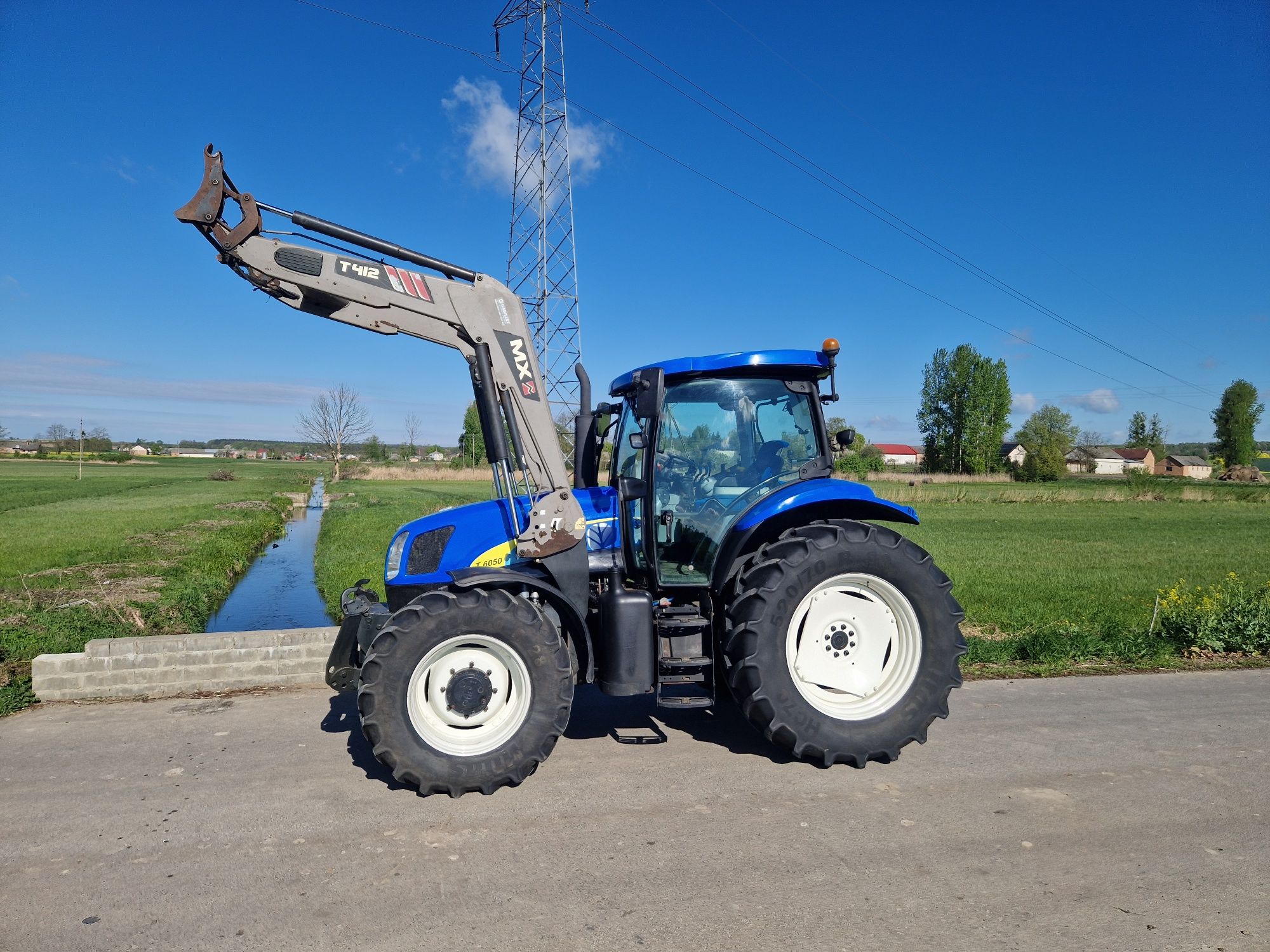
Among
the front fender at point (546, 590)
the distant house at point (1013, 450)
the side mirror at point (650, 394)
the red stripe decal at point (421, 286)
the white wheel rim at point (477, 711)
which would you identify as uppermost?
the distant house at point (1013, 450)

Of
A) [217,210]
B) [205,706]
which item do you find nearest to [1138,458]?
[205,706]

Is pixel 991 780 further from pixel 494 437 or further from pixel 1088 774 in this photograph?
pixel 494 437

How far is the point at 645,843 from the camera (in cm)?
391

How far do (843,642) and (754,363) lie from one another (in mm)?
1928

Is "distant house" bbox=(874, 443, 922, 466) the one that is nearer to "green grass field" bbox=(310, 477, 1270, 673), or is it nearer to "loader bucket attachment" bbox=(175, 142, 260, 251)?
"green grass field" bbox=(310, 477, 1270, 673)

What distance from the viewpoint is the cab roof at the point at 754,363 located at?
5.15 meters

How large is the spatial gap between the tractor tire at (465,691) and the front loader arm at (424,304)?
0.59 metres

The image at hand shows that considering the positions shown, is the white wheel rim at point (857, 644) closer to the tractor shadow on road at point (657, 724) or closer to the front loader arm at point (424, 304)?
the tractor shadow on road at point (657, 724)

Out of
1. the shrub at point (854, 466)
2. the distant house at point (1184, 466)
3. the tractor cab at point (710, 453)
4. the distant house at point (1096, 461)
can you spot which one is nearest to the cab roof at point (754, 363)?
the tractor cab at point (710, 453)

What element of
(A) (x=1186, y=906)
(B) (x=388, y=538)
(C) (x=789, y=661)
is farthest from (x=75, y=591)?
(A) (x=1186, y=906)

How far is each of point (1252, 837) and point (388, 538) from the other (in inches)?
732

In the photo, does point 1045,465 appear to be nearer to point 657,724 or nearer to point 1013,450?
point 1013,450

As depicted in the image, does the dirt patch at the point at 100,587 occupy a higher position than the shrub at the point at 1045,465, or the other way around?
the shrub at the point at 1045,465

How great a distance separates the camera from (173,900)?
11.1ft
